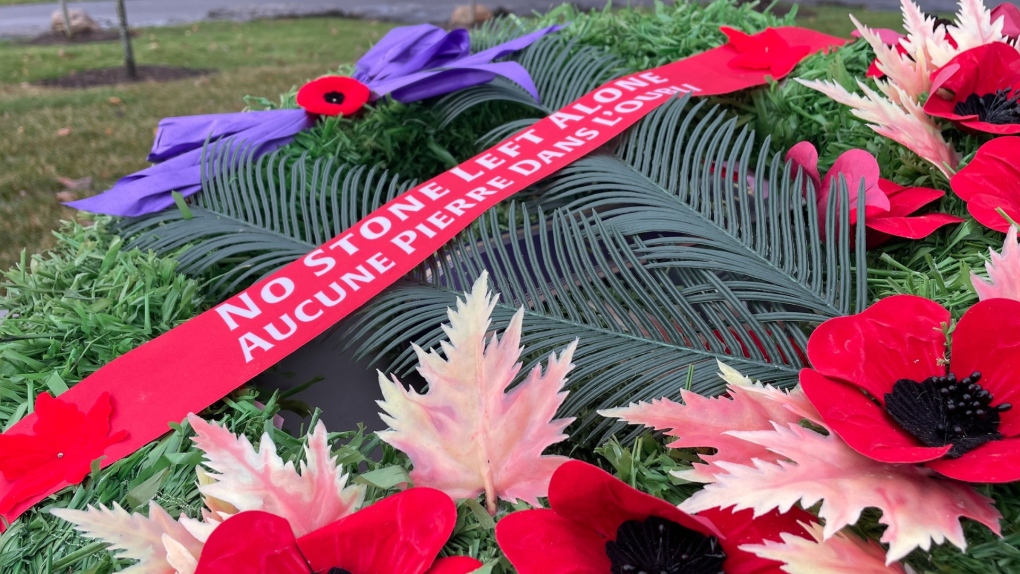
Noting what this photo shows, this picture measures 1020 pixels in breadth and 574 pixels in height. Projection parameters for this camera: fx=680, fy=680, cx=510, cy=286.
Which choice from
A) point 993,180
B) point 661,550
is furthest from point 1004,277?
point 661,550

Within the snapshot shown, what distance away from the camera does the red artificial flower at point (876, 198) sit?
0.63 meters

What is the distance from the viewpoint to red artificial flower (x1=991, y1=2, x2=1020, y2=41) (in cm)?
97

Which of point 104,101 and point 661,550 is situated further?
point 104,101

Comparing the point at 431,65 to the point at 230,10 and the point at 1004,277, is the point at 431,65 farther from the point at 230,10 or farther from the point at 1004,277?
the point at 230,10

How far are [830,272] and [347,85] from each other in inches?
29.1

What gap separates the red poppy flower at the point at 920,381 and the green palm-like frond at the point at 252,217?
547mm

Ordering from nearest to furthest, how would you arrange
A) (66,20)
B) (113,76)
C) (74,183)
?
(74,183), (113,76), (66,20)

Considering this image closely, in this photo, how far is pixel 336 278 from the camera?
0.70 m

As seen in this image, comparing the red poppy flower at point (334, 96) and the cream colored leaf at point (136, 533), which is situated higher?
the red poppy flower at point (334, 96)

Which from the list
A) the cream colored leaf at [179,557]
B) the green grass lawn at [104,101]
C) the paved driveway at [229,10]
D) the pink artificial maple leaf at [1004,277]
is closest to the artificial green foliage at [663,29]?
the pink artificial maple leaf at [1004,277]

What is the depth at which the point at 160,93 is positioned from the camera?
2.75 m

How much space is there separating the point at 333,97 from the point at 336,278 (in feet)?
1.42

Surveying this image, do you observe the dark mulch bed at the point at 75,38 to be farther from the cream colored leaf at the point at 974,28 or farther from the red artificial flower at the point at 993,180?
the red artificial flower at the point at 993,180

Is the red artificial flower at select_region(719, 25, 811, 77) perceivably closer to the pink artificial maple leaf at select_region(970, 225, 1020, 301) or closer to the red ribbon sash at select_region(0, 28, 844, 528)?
the red ribbon sash at select_region(0, 28, 844, 528)
